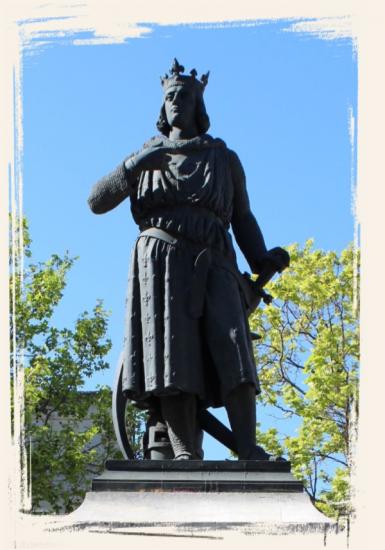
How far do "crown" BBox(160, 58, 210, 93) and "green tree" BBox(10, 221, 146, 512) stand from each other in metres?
11.8

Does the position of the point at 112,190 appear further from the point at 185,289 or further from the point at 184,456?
the point at 184,456

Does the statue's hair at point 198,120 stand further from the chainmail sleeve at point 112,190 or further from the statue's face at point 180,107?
the chainmail sleeve at point 112,190

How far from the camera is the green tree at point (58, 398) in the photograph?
69.4 ft

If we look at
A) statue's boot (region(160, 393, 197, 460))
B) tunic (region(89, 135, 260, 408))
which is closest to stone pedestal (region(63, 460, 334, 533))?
statue's boot (region(160, 393, 197, 460))

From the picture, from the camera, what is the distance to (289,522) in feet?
23.5

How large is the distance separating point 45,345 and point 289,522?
16067 millimetres

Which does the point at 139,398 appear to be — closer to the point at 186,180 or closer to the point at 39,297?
the point at 186,180

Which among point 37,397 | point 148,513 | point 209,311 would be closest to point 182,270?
point 209,311

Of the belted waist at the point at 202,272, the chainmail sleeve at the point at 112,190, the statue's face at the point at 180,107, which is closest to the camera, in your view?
the belted waist at the point at 202,272

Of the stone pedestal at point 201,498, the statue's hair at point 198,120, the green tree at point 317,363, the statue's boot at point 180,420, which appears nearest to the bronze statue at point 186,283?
the statue's boot at point 180,420

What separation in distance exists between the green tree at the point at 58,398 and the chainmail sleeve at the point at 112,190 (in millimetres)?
11881

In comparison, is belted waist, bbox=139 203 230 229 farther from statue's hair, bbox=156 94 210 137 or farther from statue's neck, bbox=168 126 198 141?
statue's hair, bbox=156 94 210 137

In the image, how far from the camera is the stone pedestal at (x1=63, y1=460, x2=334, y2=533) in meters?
7.20

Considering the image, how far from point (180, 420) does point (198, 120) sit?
260 cm
